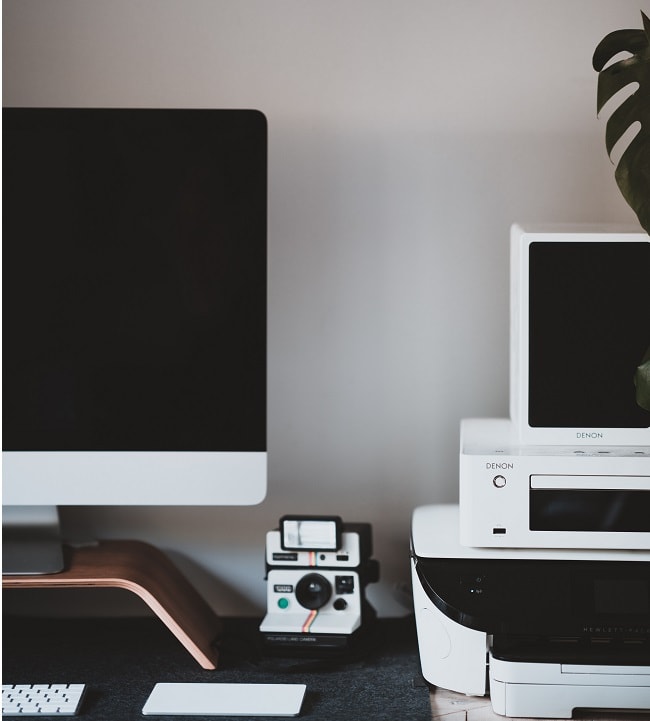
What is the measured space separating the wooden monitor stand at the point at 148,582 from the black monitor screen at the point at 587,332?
0.58 m

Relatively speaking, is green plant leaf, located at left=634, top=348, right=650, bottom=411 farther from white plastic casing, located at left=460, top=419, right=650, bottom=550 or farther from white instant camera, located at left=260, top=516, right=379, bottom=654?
white instant camera, located at left=260, top=516, right=379, bottom=654

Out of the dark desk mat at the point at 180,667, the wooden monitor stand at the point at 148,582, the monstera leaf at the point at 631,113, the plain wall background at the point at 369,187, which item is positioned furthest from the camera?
the plain wall background at the point at 369,187

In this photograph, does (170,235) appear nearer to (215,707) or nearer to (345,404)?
(345,404)

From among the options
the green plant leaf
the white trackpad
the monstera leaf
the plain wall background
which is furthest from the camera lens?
the monstera leaf

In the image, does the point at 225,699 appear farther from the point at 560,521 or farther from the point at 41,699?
the point at 560,521

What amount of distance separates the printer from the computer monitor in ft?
1.05

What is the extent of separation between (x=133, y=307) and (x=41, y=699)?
543 millimetres


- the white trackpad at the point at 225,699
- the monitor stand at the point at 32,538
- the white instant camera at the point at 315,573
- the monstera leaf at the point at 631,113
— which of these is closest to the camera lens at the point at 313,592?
the white instant camera at the point at 315,573

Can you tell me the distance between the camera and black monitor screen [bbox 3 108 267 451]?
124 cm

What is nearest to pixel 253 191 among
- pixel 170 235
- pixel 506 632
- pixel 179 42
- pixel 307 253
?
pixel 170 235

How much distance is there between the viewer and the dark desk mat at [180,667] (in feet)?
3.64

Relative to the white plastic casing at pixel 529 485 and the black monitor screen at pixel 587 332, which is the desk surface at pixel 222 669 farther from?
the black monitor screen at pixel 587 332

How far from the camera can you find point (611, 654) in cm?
106

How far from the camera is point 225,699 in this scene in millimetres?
1118
